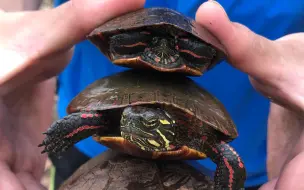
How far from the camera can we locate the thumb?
941 mm

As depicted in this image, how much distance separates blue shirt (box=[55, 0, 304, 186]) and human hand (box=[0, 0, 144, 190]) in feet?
0.85

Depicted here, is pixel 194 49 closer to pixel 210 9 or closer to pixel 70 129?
pixel 210 9

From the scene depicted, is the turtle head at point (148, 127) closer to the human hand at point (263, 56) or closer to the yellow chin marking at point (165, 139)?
the yellow chin marking at point (165, 139)

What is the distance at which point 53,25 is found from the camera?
3.37ft

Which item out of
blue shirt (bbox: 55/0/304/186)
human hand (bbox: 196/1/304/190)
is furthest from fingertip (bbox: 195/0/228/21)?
blue shirt (bbox: 55/0/304/186)

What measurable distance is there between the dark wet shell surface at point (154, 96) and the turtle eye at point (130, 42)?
0.09 metres

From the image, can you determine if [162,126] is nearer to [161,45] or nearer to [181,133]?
[181,133]

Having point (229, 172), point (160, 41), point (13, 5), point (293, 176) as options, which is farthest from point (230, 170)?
point (13, 5)

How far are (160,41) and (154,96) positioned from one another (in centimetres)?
15

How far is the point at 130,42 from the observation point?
96 cm

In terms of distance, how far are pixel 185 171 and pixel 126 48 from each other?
1.19 feet

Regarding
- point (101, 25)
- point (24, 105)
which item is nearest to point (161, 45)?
point (101, 25)

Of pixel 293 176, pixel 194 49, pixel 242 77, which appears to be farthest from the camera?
pixel 242 77

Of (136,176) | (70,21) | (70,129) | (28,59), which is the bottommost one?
(136,176)
